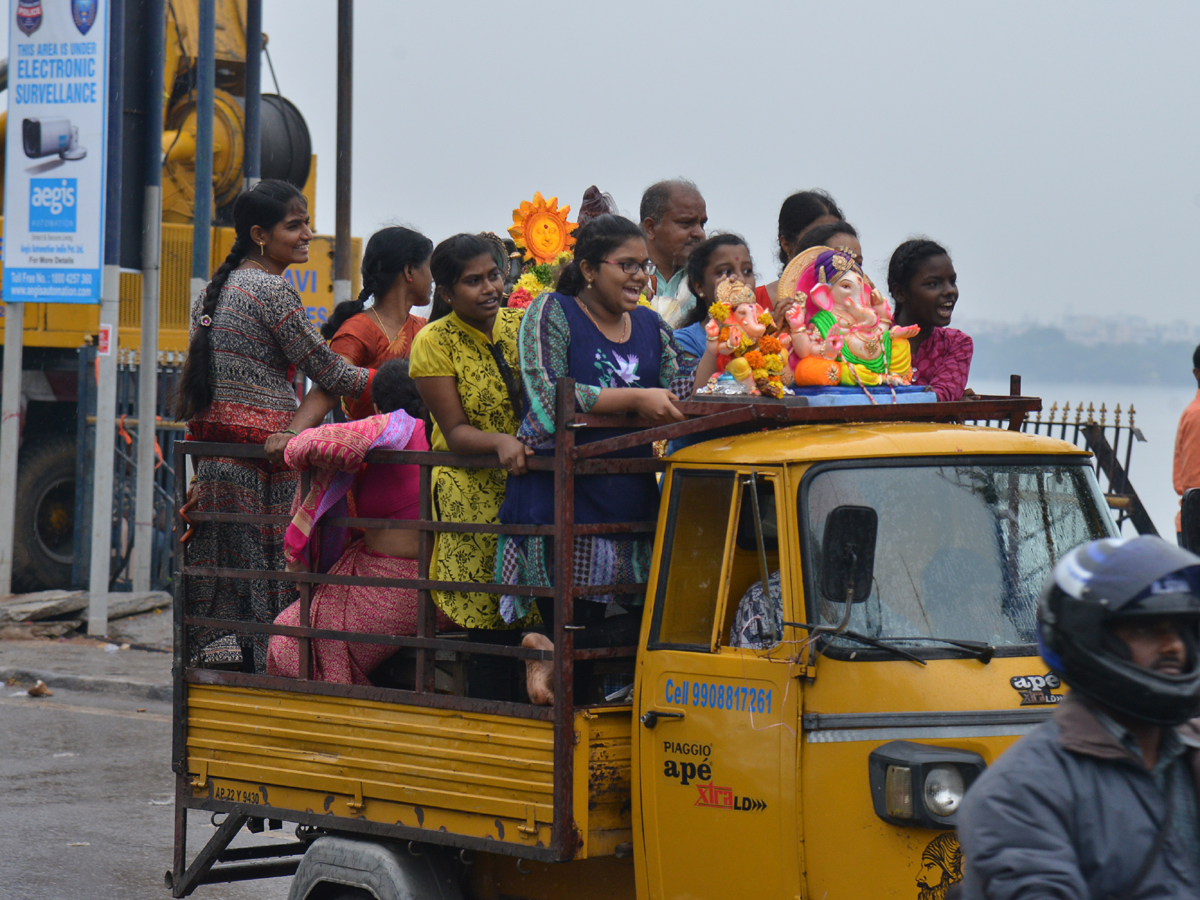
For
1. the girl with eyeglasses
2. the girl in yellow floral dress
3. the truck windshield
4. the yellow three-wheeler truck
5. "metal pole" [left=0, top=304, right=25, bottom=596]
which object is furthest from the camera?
"metal pole" [left=0, top=304, right=25, bottom=596]

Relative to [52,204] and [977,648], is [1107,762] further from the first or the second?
[52,204]

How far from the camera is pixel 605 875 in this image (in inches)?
176

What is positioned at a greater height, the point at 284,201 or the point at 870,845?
the point at 284,201

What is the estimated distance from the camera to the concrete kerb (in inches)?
416

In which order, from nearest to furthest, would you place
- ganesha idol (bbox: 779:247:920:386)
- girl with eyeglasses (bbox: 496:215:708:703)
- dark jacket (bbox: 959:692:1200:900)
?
dark jacket (bbox: 959:692:1200:900) → girl with eyeglasses (bbox: 496:215:708:703) → ganesha idol (bbox: 779:247:920:386)

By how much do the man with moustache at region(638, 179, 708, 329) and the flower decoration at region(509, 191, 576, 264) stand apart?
417 mm

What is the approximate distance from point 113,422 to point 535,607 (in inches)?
318

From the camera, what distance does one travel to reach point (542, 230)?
6250mm

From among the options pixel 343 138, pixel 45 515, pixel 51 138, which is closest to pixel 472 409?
pixel 51 138

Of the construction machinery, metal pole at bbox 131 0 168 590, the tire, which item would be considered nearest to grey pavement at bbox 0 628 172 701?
metal pole at bbox 131 0 168 590

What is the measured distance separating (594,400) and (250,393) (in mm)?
1844

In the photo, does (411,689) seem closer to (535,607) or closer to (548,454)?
(535,607)

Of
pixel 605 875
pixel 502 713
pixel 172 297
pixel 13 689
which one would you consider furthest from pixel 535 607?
pixel 172 297

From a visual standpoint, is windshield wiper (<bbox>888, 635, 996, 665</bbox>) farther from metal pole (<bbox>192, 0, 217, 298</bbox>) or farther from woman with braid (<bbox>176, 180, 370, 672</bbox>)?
metal pole (<bbox>192, 0, 217, 298</bbox>)
